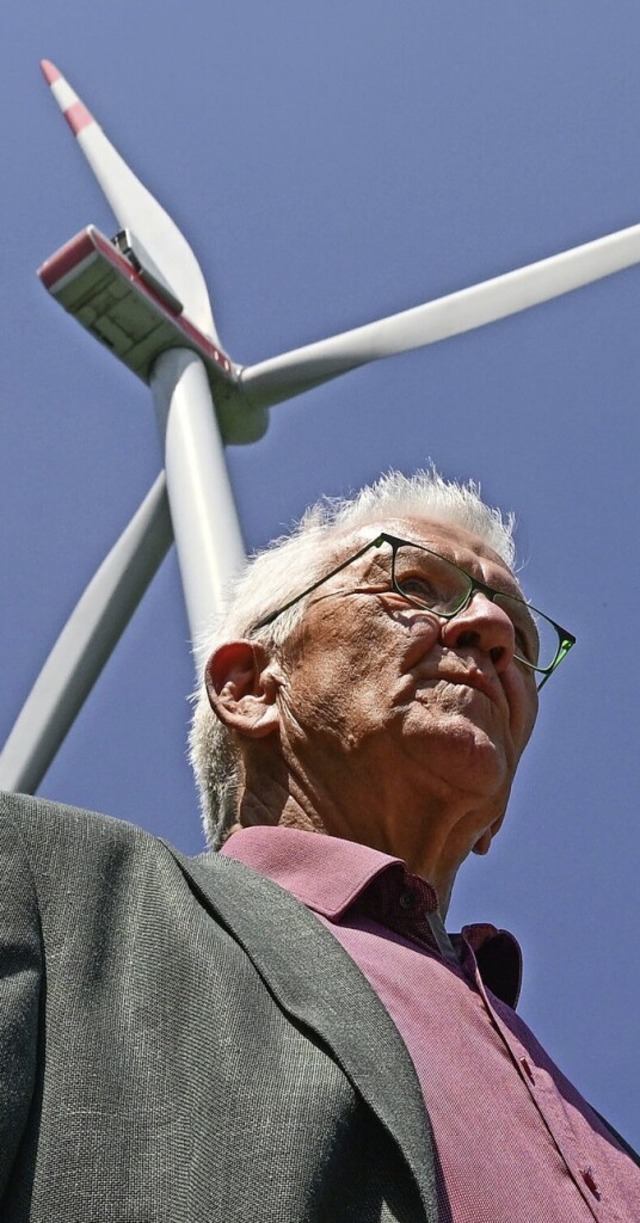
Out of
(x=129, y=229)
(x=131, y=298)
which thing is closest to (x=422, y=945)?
(x=131, y=298)

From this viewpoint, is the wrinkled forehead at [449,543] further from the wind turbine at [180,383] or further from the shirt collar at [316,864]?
the wind turbine at [180,383]

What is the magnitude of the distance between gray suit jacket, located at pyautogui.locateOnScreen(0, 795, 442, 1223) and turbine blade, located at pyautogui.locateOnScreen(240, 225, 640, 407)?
9.87 m

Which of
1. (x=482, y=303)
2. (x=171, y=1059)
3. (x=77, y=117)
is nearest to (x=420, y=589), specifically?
(x=171, y=1059)

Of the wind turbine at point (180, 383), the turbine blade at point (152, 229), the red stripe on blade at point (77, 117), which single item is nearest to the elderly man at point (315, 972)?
the wind turbine at point (180, 383)

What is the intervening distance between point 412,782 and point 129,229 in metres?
A: 11.1

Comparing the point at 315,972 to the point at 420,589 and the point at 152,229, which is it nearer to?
the point at 420,589

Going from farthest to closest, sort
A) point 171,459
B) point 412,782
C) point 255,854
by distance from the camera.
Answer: point 171,459 < point 412,782 < point 255,854

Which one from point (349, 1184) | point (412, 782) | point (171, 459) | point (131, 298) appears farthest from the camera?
point (131, 298)

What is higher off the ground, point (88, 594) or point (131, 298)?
point (131, 298)

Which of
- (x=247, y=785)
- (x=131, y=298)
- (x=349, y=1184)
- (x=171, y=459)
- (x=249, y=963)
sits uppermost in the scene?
(x=131, y=298)

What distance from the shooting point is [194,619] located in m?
9.02

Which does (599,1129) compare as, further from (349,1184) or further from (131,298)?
(131,298)

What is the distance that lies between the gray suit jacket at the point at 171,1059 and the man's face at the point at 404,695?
1312mm

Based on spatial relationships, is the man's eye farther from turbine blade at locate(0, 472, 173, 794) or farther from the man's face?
turbine blade at locate(0, 472, 173, 794)
